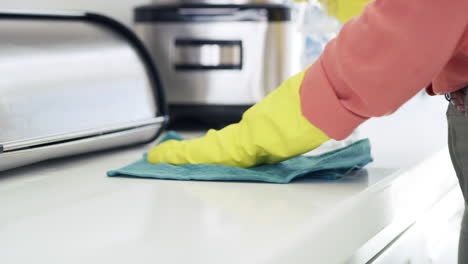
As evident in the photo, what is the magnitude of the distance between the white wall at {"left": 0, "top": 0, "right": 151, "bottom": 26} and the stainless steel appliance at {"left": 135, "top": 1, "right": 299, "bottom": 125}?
0.41ft

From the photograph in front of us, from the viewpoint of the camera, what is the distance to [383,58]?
0.58 meters

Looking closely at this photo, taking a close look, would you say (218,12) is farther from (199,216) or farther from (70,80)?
(199,216)

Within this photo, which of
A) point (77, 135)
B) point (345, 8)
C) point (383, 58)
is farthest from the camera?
point (345, 8)

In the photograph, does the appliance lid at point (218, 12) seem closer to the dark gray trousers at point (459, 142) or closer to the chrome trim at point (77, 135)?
the chrome trim at point (77, 135)

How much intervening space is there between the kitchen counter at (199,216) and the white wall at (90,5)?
31cm

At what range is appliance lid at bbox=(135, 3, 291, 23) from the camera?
116cm

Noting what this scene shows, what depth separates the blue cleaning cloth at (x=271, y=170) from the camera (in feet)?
2.43

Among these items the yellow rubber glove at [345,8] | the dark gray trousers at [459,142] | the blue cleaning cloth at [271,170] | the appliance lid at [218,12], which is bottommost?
the blue cleaning cloth at [271,170]

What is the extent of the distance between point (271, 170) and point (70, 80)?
0.27m

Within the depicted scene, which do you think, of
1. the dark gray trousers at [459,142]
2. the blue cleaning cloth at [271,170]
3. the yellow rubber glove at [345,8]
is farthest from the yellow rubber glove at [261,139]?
the yellow rubber glove at [345,8]

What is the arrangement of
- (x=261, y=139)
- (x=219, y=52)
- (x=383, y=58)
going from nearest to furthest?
(x=383, y=58), (x=261, y=139), (x=219, y=52)

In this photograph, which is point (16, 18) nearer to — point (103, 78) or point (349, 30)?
point (103, 78)

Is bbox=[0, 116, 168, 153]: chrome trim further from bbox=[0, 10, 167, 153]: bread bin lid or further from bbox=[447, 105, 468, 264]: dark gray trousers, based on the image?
bbox=[447, 105, 468, 264]: dark gray trousers

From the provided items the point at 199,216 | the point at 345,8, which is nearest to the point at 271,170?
the point at 199,216
